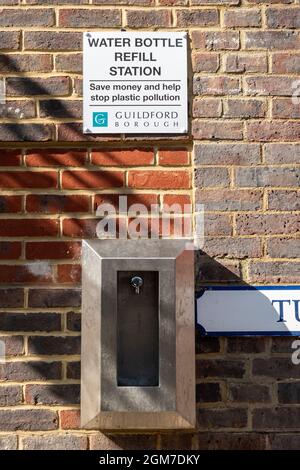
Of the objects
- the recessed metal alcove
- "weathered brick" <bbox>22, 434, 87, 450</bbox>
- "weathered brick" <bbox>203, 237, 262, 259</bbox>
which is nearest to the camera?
the recessed metal alcove

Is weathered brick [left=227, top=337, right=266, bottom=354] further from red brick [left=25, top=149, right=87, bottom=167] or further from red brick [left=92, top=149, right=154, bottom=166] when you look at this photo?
red brick [left=25, top=149, right=87, bottom=167]

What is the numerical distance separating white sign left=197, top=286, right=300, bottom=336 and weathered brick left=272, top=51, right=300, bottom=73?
0.94 meters

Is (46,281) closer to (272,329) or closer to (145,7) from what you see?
(272,329)

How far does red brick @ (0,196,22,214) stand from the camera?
316 cm

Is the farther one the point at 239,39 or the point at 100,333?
the point at 239,39

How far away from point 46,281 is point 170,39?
1.14 meters

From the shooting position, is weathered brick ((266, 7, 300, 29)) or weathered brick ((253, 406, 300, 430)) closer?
weathered brick ((253, 406, 300, 430))

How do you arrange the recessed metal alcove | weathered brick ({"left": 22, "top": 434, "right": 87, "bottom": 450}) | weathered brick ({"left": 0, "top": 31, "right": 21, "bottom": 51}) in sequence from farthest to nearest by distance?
1. weathered brick ({"left": 0, "top": 31, "right": 21, "bottom": 51})
2. weathered brick ({"left": 22, "top": 434, "right": 87, "bottom": 450})
3. the recessed metal alcove

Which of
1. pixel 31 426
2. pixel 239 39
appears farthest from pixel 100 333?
pixel 239 39

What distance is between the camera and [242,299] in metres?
3.07

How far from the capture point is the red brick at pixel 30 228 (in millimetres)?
3141

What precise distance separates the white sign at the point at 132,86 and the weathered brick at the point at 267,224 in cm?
45

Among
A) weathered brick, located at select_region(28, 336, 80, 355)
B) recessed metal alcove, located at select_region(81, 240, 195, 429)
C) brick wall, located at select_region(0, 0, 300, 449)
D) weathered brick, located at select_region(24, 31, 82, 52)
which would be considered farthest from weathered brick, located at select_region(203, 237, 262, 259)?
weathered brick, located at select_region(24, 31, 82, 52)

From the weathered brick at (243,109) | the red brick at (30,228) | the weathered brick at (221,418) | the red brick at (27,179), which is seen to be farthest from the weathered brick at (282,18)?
the weathered brick at (221,418)
